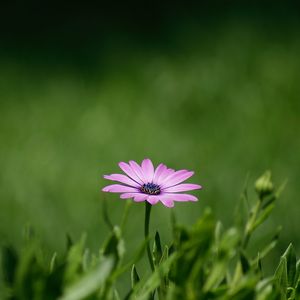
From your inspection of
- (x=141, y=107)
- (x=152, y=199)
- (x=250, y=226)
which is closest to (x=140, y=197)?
(x=152, y=199)

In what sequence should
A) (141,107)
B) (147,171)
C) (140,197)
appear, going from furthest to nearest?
(141,107)
(147,171)
(140,197)

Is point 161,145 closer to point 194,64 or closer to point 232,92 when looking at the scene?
point 232,92

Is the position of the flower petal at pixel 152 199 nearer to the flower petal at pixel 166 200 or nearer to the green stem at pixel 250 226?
the flower petal at pixel 166 200


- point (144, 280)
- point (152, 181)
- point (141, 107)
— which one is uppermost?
point (141, 107)

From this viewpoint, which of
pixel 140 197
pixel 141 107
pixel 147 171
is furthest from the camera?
pixel 141 107

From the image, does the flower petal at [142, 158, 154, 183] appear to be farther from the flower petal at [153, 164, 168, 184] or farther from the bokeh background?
the bokeh background

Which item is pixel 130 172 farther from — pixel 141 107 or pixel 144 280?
pixel 141 107
